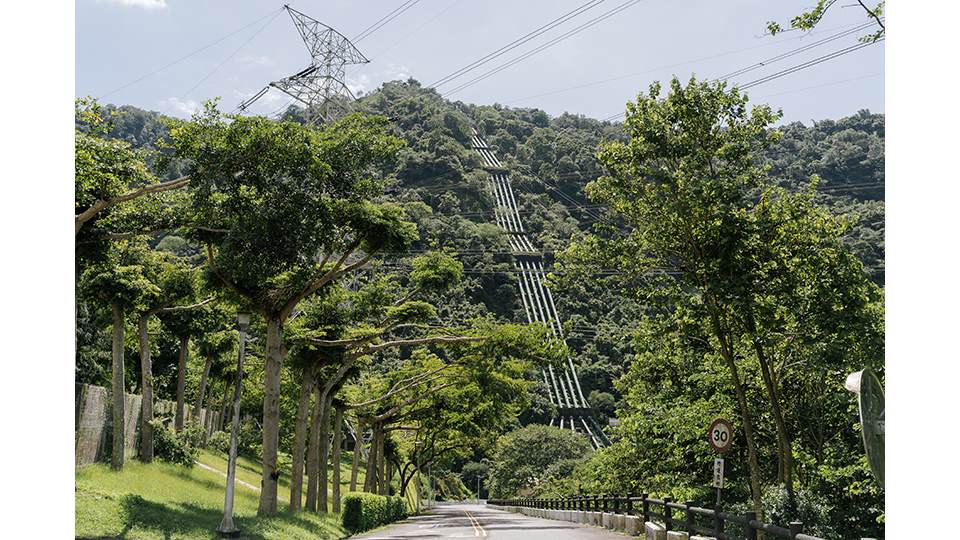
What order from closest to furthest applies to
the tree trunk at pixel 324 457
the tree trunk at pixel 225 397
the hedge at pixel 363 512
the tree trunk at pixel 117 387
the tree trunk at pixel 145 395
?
the tree trunk at pixel 117 387 → the hedge at pixel 363 512 → the tree trunk at pixel 145 395 → the tree trunk at pixel 324 457 → the tree trunk at pixel 225 397

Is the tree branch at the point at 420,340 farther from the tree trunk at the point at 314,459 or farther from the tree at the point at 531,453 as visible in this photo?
the tree at the point at 531,453

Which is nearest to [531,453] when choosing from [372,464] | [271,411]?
[372,464]

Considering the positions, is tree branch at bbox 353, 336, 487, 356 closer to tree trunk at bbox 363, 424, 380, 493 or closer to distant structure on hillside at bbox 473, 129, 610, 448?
tree trunk at bbox 363, 424, 380, 493

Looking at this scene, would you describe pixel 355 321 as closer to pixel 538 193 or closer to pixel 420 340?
pixel 420 340

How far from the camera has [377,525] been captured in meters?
34.7

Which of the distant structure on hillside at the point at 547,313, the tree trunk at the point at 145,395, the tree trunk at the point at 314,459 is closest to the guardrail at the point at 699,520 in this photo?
the tree trunk at the point at 314,459

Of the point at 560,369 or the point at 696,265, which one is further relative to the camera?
the point at 560,369

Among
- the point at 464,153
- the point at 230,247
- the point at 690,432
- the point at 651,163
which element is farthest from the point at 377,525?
the point at 464,153

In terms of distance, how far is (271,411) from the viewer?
22.5m

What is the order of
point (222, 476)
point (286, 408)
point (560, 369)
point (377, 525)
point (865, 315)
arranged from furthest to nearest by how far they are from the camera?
point (286, 408), point (222, 476), point (377, 525), point (560, 369), point (865, 315)

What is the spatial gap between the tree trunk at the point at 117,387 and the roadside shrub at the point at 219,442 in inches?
1032

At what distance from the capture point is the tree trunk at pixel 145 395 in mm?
31812

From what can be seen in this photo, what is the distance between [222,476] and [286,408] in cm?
460

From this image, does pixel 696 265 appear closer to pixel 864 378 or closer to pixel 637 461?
pixel 864 378
